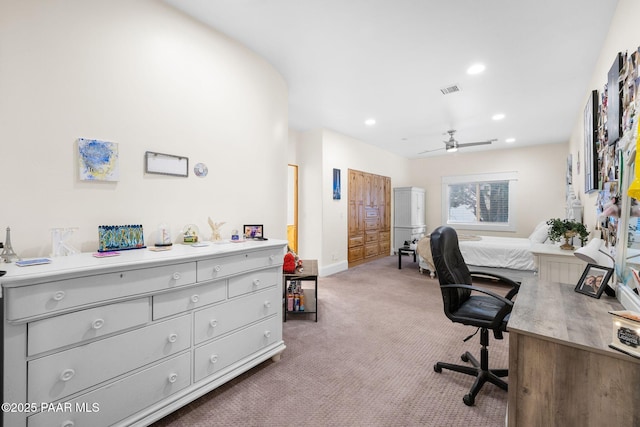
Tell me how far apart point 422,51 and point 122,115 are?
2.68 m

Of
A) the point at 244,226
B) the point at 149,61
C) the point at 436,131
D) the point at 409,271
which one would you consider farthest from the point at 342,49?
the point at 409,271

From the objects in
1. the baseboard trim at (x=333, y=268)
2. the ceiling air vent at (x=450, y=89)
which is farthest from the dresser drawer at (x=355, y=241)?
the ceiling air vent at (x=450, y=89)

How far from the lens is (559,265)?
284 centimetres

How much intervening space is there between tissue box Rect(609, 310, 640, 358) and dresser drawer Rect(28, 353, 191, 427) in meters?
2.13

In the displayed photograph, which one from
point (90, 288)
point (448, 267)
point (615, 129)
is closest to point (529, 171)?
point (615, 129)

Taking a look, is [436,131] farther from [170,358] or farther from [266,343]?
[170,358]

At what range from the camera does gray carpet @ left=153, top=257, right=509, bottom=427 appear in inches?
66.5

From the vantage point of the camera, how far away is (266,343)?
2201 mm

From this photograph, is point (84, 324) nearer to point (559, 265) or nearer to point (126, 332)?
point (126, 332)

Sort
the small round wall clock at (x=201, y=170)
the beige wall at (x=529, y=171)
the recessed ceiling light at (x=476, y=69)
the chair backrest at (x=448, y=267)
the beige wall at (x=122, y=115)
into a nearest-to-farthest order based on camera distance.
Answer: the beige wall at (x=122, y=115)
the chair backrest at (x=448, y=267)
the small round wall clock at (x=201, y=170)
the recessed ceiling light at (x=476, y=69)
the beige wall at (x=529, y=171)

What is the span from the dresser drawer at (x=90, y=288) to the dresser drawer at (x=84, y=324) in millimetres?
54

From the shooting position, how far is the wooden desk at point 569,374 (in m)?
1.01

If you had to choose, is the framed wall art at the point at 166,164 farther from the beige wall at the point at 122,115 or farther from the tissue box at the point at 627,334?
the tissue box at the point at 627,334

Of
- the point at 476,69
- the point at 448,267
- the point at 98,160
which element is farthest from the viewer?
the point at 476,69
